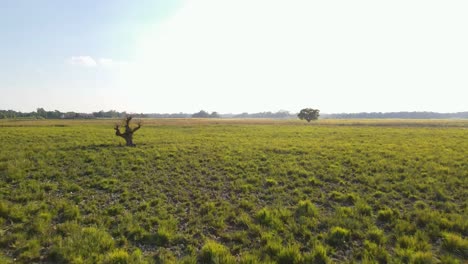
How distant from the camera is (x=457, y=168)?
1548 centimetres

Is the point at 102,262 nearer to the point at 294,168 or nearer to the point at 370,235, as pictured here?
the point at 370,235

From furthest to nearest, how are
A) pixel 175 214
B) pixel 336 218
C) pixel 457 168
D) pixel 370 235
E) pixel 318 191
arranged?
pixel 457 168, pixel 318 191, pixel 175 214, pixel 336 218, pixel 370 235

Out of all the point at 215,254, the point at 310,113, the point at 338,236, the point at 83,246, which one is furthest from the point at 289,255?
the point at 310,113

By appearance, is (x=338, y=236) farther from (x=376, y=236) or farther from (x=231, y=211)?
(x=231, y=211)

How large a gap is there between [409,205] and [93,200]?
1381 cm

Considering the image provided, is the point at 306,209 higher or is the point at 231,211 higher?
the point at 306,209

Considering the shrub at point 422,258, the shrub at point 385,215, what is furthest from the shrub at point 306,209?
the shrub at point 422,258

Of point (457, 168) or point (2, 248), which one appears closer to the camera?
point (2, 248)

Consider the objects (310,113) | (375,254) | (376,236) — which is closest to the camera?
(375,254)

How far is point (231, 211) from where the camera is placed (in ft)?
33.7

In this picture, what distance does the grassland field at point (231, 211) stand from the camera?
7.20 m

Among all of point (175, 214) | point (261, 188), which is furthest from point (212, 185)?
point (175, 214)

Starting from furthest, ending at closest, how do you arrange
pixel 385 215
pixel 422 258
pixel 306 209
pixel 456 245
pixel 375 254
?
pixel 306 209 → pixel 385 215 → pixel 456 245 → pixel 375 254 → pixel 422 258

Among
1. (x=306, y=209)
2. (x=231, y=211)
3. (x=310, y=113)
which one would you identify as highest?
(x=310, y=113)
